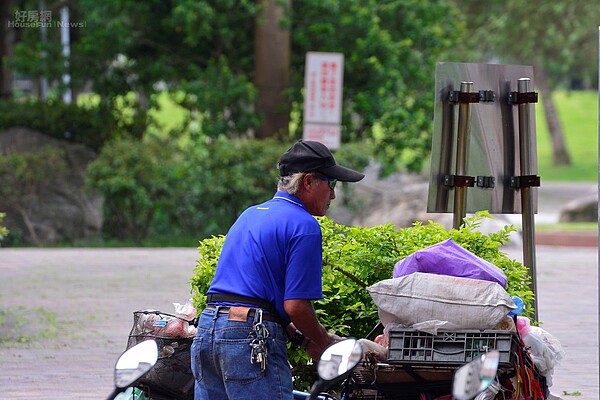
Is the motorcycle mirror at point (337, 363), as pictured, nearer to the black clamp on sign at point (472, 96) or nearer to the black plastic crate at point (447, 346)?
the black plastic crate at point (447, 346)

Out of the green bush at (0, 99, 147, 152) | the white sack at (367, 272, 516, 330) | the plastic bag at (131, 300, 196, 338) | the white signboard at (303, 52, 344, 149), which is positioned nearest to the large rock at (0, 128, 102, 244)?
the green bush at (0, 99, 147, 152)

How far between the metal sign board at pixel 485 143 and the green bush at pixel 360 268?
0.84 meters

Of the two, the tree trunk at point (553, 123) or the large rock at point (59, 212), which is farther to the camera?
the tree trunk at point (553, 123)

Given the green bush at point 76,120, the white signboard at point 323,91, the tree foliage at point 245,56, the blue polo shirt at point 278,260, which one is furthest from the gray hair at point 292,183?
the green bush at point 76,120

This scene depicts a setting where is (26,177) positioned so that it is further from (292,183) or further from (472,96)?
(292,183)

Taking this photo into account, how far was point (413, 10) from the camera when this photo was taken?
2025cm

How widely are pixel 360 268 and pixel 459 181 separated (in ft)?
4.24

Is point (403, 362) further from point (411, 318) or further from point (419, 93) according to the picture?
point (419, 93)

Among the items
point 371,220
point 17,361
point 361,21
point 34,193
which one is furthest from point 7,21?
point 17,361

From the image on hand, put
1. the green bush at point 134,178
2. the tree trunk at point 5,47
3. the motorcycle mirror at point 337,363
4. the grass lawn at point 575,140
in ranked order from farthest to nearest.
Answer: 1. the grass lawn at point 575,140
2. the tree trunk at point 5,47
3. the green bush at point 134,178
4. the motorcycle mirror at point 337,363

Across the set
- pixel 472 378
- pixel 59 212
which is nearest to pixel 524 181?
pixel 472 378

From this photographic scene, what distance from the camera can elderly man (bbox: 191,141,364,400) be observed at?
4203mm

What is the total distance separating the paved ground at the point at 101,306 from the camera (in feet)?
26.1

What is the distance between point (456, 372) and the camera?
3506mm
